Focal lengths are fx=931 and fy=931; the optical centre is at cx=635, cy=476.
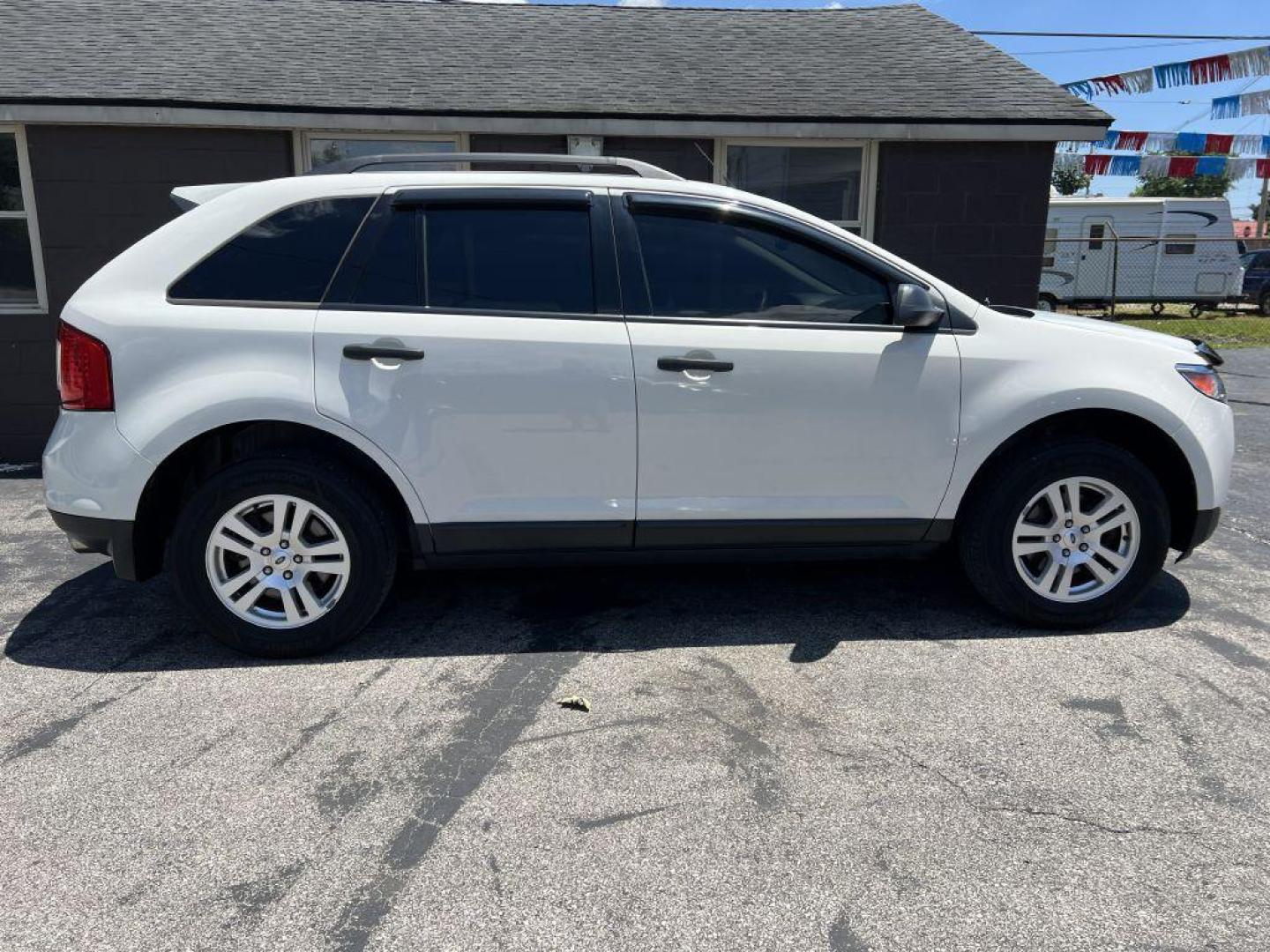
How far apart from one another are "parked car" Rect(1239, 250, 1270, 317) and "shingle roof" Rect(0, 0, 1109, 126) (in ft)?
62.3

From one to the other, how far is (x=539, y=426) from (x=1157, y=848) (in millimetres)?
2519

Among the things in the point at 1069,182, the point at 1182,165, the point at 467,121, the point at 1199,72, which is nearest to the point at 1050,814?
the point at 467,121

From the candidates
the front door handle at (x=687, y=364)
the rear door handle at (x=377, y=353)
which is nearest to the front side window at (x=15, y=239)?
the rear door handle at (x=377, y=353)

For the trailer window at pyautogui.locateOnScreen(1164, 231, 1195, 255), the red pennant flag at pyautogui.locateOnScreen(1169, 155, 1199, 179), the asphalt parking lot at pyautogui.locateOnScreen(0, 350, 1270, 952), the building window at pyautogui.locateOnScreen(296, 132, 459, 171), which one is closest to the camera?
the asphalt parking lot at pyautogui.locateOnScreen(0, 350, 1270, 952)

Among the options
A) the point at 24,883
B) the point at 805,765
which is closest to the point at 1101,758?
the point at 805,765

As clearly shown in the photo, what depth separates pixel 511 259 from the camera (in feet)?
12.7

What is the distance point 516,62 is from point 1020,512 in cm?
692

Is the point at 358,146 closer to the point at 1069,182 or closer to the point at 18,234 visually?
the point at 18,234

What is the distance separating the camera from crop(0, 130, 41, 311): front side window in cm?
761

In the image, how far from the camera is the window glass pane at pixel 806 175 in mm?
8297

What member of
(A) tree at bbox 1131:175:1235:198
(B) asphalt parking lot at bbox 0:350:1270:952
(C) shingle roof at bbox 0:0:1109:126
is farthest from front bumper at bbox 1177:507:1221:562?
(A) tree at bbox 1131:175:1235:198

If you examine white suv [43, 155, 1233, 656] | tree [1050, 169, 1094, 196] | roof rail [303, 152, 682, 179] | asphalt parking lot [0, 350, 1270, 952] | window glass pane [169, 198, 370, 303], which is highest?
tree [1050, 169, 1094, 196]

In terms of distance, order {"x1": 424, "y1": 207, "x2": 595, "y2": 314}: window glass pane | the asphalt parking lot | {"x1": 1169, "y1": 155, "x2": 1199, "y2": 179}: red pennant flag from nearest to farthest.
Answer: the asphalt parking lot
{"x1": 424, "y1": 207, "x2": 595, "y2": 314}: window glass pane
{"x1": 1169, "y1": 155, "x2": 1199, "y2": 179}: red pennant flag

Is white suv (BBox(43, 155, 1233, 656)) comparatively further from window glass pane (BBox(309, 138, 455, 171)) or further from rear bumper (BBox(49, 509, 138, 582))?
window glass pane (BBox(309, 138, 455, 171))
